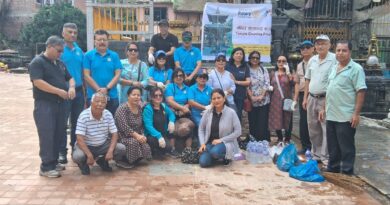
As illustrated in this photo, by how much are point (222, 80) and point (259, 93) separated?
0.71m

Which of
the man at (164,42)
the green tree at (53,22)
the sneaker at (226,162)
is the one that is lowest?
the sneaker at (226,162)

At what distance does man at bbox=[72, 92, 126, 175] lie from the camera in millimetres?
5086

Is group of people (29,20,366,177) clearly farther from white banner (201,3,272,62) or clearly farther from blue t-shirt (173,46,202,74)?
white banner (201,3,272,62)

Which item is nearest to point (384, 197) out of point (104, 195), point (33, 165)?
point (104, 195)

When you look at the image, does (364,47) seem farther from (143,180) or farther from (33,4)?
(33,4)

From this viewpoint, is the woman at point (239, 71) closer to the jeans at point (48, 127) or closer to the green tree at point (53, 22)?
the jeans at point (48, 127)

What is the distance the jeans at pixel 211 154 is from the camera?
5637mm

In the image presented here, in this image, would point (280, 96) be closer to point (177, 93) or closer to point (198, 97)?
point (198, 97)

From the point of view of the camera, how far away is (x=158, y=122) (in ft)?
20.0

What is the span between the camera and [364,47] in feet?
42.5

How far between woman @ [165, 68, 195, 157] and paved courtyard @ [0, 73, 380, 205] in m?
0.54

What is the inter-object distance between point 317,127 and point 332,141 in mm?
Answer: 532

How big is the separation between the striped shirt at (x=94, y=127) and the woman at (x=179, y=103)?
49.3 inches

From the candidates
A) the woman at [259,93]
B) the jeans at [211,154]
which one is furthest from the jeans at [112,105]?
the woman at [259,93]
